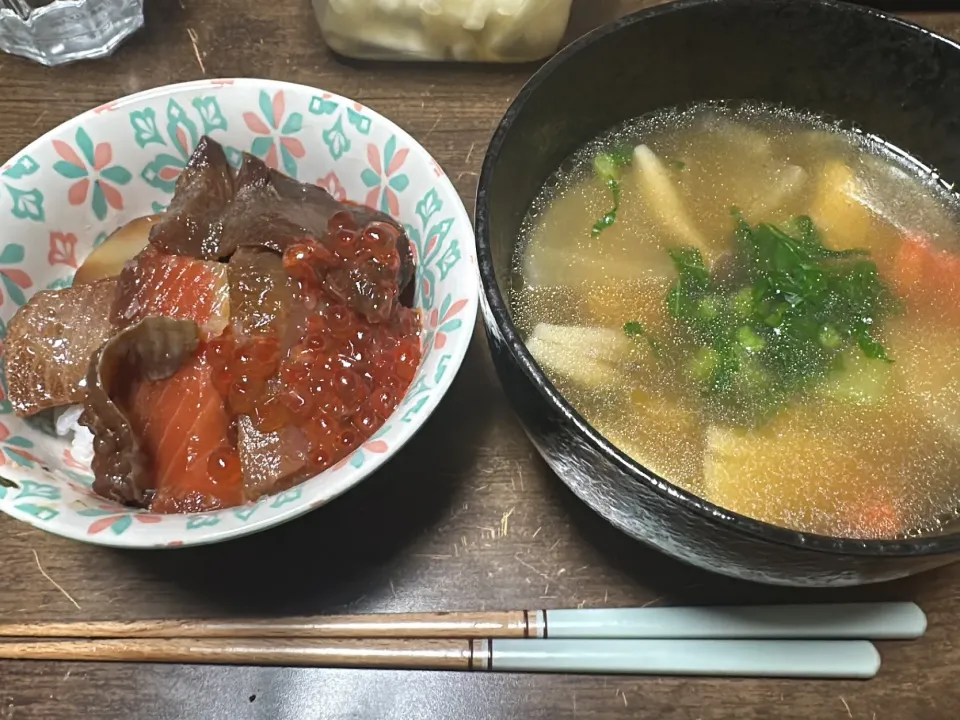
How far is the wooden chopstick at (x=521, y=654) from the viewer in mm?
993

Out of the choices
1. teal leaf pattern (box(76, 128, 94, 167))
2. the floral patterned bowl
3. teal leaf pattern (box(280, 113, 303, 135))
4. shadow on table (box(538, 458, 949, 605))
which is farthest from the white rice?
shadow on table (box(538, 458, 949, 605))

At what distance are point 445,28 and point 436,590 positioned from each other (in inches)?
42.2

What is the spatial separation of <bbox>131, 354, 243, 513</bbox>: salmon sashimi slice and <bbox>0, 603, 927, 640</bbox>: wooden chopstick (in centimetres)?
17

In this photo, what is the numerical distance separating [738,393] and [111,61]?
1.47m

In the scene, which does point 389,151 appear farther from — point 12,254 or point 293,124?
point 12,254

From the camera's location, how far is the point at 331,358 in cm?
108

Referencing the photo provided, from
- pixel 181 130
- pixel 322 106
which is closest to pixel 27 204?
pixel 181 130

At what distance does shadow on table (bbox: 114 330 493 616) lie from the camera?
106 cm

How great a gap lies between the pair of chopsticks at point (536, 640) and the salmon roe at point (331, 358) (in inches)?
8.9

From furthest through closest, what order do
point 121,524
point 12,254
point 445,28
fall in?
point 445,28
point 12,254
point 121,524

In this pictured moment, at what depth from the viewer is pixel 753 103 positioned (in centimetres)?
127

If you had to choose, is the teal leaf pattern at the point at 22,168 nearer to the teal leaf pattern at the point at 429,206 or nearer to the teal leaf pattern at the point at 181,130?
the teal leaf pattern at the point at 181,130

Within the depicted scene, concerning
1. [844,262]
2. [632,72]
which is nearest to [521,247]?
[632,72]

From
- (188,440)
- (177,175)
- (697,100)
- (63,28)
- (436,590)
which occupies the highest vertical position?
(697,100)
